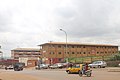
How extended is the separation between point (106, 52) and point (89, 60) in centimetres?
4550

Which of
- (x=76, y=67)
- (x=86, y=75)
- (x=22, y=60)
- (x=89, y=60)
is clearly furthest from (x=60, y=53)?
(x=86, y=75)

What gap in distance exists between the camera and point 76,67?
144ft

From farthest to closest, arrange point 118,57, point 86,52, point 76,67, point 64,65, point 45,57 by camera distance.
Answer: point 86,52 → point 45,57 → point 64,65 → point 118,57 → point 76,67

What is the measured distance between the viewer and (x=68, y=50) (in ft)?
385

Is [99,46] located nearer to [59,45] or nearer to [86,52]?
[86,52]

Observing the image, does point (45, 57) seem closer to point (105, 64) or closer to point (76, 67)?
point (105, 64)

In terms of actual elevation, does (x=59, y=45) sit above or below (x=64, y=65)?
above

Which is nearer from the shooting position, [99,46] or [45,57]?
[45,57]

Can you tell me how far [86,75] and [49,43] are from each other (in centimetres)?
7547

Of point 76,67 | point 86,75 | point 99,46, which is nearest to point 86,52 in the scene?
point 99,46

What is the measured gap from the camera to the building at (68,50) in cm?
10975

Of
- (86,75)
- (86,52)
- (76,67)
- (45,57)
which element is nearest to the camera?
(86,75)

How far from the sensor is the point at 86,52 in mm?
119125

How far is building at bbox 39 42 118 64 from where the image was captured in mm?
109750
